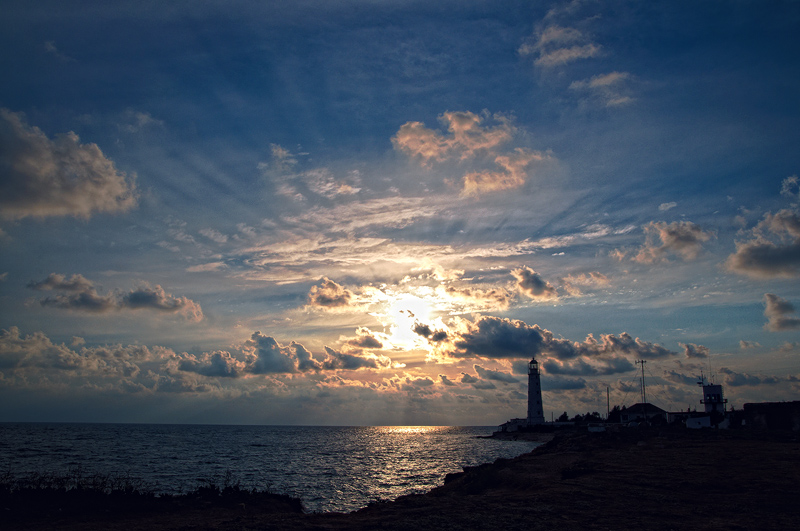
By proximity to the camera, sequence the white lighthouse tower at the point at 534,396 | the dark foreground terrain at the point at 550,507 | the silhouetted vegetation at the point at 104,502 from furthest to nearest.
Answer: the white lighthouse tower at the point at 534,396, the silhouetted vegetation at the point at 104,502, the dark foreground terrain at the point at 550,507

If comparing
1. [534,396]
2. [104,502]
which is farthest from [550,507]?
[534,396]

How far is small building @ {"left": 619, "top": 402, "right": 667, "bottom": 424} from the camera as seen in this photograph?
307ft

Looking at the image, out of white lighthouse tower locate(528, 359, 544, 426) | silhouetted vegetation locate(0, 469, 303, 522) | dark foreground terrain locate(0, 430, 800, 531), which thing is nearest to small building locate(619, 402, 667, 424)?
white lighthouse tower locate(528, 359, 544, 426)

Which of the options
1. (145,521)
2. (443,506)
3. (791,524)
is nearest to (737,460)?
(791,524)

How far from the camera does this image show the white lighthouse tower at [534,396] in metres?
109

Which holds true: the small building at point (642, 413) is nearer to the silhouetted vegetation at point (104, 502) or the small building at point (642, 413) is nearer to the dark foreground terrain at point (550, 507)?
the dark foreground terrain at point (550, 507)

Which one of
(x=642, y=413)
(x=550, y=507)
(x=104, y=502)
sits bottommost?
(x=642, y=413)

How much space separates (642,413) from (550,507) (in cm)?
9212

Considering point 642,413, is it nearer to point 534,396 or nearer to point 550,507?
point 534,396

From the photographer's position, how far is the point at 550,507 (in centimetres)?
1747

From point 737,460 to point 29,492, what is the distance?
38.7 meters

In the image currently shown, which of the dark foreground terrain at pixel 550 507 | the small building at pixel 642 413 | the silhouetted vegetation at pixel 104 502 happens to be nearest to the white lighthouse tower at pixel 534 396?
the small building at pixel 642 413

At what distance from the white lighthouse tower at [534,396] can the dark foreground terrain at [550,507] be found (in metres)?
81.4

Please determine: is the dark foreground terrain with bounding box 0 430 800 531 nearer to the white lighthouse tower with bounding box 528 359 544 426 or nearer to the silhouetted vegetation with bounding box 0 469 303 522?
the silhouetted vegetation with bounding box 0 469 303 522
